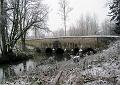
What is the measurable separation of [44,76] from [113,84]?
4740 millimetres

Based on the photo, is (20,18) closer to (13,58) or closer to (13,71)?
(13,58)

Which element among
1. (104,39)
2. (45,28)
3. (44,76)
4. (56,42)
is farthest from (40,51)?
(44,76)

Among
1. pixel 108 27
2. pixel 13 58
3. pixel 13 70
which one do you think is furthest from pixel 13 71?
pixel 108 27

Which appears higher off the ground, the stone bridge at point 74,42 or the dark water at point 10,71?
the stone bridge at point 74,42

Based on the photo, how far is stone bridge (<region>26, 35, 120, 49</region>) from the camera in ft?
86.0

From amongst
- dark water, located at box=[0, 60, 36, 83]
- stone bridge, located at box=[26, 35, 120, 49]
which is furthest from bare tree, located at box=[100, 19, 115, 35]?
dark water, located at box=[0, 60, 36, 83]

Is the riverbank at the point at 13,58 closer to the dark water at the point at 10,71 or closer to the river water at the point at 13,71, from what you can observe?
the river water at the point at 13,71

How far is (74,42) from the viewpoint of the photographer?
104 ft

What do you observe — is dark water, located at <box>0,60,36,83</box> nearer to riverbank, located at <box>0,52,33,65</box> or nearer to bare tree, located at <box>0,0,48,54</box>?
riverbank, located at <box>0,52,33,65</box>

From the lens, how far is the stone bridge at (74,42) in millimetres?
26219

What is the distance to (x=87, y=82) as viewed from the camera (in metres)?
8.63

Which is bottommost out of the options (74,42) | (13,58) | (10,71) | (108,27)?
(10,71)

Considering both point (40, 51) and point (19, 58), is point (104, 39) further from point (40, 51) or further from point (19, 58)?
point (40, 51)

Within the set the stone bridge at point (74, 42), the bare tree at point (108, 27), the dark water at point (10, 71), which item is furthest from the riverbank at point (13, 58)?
the bare tree at point (108, 27)
